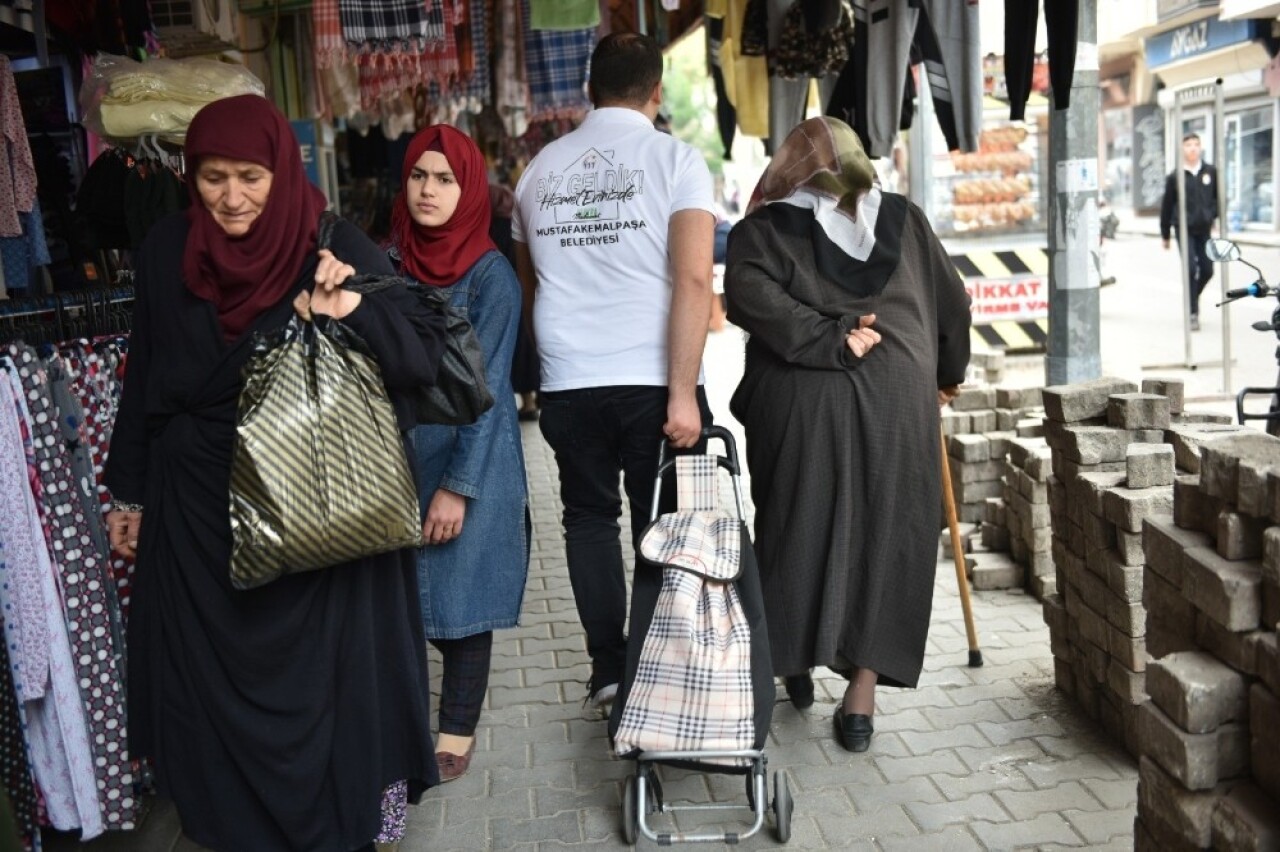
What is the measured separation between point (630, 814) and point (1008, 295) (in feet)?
32.7

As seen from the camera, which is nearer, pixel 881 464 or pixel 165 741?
pixel 165 741

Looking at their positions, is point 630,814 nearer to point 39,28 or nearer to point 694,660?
point 694,660

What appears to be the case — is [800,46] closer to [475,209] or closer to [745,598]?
[475,209]

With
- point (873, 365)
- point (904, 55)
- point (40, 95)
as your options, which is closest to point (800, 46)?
point (904, 55)

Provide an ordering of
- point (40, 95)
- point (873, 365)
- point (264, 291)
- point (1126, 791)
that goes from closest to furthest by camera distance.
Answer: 1. point (264, 291)
2. point (1126, 791)
3. point (873, 365)
4. point (40, 95)

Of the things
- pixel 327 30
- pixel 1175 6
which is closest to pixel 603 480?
pixel 327 30

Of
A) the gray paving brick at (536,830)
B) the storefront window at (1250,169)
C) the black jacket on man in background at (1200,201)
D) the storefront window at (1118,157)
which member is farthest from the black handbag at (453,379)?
the storefront window at (1118,157)

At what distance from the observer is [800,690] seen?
4.59 meters

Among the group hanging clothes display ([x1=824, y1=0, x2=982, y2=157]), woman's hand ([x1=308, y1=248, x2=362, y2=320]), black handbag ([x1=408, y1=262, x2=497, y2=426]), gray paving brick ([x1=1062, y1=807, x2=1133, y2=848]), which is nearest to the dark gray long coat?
gray paving brick ([x1=1062, y1=807, x2=1133, y2=848])

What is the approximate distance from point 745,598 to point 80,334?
2204 millimetres

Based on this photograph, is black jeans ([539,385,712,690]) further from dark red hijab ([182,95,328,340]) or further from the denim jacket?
dark red hijab ([182,95,328,340])

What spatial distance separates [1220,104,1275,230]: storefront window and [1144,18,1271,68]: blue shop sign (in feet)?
6.07

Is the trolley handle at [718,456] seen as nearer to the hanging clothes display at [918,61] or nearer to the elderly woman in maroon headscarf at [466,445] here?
the elderly woman in maroon headscarf at [466,445]

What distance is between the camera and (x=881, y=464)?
4145 mm
